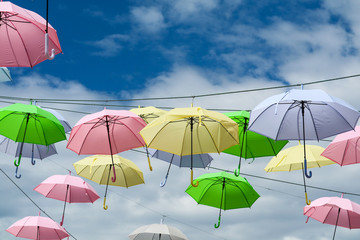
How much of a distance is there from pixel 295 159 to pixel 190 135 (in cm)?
317

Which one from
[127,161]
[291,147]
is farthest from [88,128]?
[291,147]

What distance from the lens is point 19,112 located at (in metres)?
9.76

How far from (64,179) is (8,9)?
6.22 meters

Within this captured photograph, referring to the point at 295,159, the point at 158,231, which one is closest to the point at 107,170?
the point at 158,231

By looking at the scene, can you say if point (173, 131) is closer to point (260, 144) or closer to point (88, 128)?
point (88, 128)

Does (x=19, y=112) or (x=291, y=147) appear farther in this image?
(x=291, y=147)

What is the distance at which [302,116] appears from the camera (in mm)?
8695

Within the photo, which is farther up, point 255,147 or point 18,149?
point 255,147

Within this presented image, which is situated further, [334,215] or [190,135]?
[334,215]

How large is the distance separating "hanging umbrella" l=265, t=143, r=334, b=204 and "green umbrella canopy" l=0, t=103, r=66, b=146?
17.0 ft

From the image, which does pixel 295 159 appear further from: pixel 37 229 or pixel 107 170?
pixel 37 229

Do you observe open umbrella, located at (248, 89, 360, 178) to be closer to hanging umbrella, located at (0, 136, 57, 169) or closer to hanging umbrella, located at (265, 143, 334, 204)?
hanging umbrella, located at (265, 143, 334, 204)

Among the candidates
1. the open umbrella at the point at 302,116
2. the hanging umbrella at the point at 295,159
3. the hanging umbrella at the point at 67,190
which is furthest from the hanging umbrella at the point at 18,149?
the open umbrella at the point at 302,116

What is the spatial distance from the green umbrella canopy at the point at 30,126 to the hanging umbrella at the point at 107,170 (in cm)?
201
